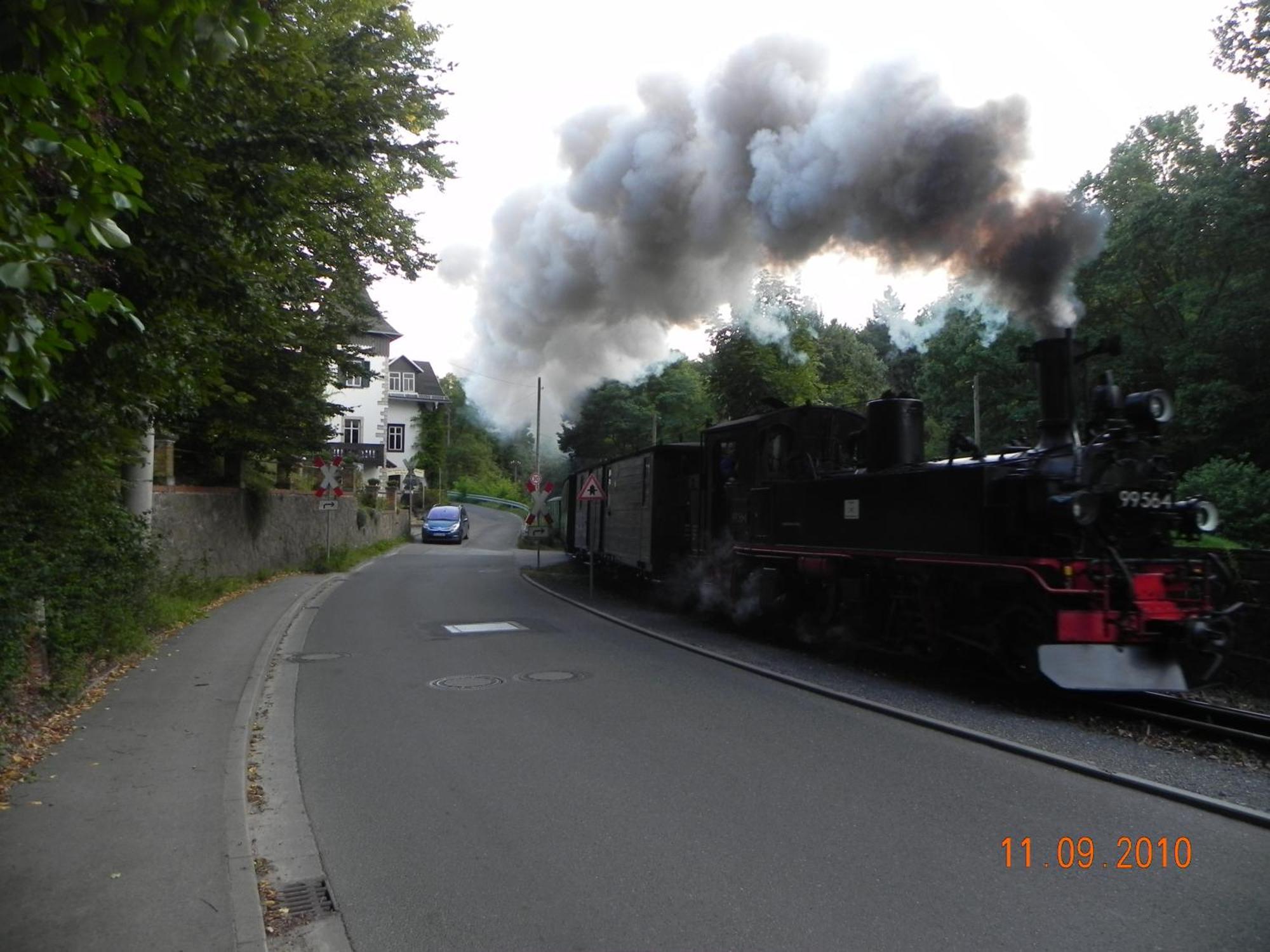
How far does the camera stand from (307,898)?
4.10m

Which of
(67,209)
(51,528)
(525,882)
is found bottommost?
(525,882)

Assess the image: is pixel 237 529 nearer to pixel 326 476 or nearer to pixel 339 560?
pixel 326 476

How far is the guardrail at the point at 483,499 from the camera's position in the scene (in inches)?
2438

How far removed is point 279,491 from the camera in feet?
71.6


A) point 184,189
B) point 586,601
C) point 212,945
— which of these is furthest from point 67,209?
point 586,601

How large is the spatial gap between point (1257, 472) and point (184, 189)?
Answer: 19987 mm

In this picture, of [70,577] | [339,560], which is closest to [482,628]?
[70,577]

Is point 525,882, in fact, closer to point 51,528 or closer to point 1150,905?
point 1150,905

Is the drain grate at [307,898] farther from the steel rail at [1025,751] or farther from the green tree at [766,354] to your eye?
the green tree at [766,354]

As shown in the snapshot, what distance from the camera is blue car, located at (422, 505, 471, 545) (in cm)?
3878

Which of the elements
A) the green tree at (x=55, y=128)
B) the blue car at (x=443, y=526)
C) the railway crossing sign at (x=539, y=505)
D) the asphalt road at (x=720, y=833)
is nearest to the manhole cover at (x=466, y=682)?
the asphalt road at (x=720, y=833)

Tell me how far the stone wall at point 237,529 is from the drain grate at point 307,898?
8.34 metres
